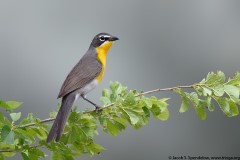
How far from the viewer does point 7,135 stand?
153 inches

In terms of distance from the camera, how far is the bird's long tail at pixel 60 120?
14.0ft

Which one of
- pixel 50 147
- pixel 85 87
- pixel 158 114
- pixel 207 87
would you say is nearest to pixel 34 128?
pixel 50 147

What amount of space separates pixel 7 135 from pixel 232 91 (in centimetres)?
195

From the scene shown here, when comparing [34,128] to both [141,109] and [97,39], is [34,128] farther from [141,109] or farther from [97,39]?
[97,39]

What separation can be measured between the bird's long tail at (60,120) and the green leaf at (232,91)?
144cm

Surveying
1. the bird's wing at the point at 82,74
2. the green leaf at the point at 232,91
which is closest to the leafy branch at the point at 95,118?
the green leaf at the point at 232,91

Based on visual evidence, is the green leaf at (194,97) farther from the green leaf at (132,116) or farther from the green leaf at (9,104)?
the green leaf at (9,104)

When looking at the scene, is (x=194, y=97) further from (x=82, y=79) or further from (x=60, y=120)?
(x=82, y=79)

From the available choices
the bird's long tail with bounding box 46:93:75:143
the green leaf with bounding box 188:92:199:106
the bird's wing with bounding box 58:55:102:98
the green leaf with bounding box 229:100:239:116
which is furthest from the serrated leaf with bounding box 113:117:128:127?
the bird's wing with bounding box 58:55:102:98

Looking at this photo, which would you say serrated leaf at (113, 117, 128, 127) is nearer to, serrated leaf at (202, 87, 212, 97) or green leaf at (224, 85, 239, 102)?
serrated leaf at (202, 87, 212, 97)

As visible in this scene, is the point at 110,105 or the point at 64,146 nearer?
the point at 64,146

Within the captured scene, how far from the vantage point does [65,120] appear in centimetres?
465

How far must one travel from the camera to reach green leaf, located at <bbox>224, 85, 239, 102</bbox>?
456 centimetres

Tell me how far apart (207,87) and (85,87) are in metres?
1.95
